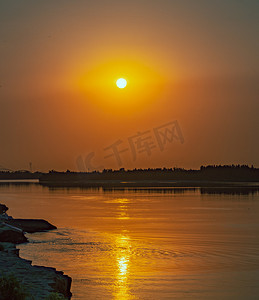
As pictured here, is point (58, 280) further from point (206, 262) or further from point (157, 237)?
point (157, 237)

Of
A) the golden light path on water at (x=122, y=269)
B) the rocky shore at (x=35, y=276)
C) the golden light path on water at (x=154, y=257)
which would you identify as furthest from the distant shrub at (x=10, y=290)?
the golden light path on water at (x=122, y=269)

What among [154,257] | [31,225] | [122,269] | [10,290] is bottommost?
[122,269]

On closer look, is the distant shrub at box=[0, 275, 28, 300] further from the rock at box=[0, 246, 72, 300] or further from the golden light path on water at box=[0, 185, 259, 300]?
the golden light path on water at box=[0, 185, 259, 300]

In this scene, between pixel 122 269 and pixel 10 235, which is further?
pixel 10 235

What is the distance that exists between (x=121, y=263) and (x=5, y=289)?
12.5 meters

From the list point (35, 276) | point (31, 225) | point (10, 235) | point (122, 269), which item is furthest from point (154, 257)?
point (31, 225)

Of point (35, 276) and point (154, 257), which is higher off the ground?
point (35, 276)

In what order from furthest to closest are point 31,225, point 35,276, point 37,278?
point 31,225 → point 35,276 → point 37,278

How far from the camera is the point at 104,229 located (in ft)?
145

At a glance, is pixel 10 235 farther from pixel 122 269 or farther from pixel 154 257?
pixel 122 269

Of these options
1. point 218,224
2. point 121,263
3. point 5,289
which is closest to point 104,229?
point 218,224

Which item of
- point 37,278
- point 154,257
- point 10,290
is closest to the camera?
point 10,290

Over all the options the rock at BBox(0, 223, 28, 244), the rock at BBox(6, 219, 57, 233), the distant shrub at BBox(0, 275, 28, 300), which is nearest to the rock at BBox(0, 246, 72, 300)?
the distant shrub at BBox(0, 275, 28, 300)

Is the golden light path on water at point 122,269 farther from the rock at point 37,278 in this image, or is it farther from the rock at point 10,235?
the rock at point 10,235
